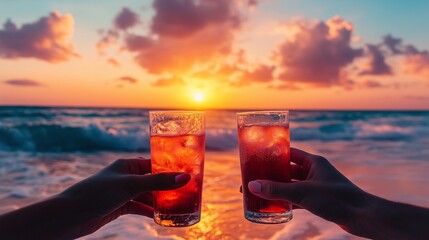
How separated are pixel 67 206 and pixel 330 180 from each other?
1.45 m

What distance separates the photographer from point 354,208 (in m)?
2.30

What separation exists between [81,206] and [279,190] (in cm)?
110

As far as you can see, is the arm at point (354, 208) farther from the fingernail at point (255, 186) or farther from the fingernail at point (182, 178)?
the fingernail at point (182, 178)

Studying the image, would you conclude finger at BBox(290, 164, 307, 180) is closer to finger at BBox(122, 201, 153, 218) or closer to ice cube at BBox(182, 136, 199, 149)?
ice cube at BBox(182, 136, 199, 149)

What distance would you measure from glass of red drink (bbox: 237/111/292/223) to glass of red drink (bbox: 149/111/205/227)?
0.29 m

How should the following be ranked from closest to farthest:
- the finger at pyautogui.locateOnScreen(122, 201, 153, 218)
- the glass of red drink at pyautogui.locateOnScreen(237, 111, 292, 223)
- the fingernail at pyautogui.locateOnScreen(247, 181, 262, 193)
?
the fingernail at pyautogui.locateOnScreen(247, 181, 262, 193) < the glass of red drink at pyautogui.locateOnScreen(237, 111, 292, 223) < the finger at pyautogui.locateOnScreen(122, 201, 153, 218)

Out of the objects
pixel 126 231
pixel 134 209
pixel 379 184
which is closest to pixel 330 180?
pixel 134 209

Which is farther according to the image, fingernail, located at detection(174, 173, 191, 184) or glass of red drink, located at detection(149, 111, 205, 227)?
glass of red drink, located at detection(149, 111, 205, 227)

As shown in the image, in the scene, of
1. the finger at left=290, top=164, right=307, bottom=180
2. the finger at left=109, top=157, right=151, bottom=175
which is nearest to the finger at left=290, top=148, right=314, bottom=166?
the finger at left=290, top=164, right=307, bottom=180

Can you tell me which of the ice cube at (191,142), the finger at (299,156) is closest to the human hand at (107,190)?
the ice cube at (191,142)

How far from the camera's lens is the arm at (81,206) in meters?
2.24

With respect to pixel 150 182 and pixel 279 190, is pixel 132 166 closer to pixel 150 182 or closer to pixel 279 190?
pixel 150 182

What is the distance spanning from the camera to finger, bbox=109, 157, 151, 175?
8.48 ft

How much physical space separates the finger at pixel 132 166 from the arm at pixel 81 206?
0.06m
